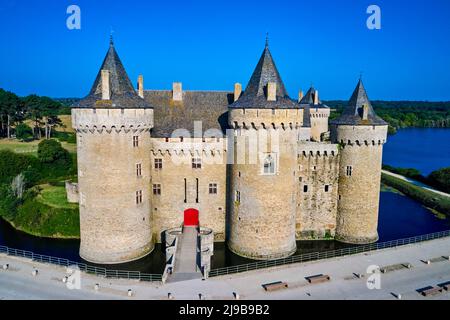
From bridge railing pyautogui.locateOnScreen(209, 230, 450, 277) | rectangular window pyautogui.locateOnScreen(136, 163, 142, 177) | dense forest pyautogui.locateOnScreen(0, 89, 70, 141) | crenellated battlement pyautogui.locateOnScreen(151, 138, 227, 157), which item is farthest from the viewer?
dense forest pyautogui.locateOnScreen(0, 89, 70, 141)

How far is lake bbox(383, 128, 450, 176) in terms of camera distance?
241 ft

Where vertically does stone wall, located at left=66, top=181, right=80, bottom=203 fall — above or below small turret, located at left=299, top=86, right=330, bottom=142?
below

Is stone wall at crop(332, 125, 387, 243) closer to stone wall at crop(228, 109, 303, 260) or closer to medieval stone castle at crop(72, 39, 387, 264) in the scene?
medieval stone castle at crop(72, 39, 387, 264)

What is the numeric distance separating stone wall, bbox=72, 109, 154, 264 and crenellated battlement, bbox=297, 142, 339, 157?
11.2m

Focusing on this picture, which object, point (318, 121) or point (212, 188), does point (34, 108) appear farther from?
point (212, 188)

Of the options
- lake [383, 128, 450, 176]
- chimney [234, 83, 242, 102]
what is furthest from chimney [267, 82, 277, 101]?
lake [383, 128, 450, 176]

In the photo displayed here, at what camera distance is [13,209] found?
122ft

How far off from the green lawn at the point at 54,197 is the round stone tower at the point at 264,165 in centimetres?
1548

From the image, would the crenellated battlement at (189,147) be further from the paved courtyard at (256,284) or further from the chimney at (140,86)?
the paved courtyard at (256,284)

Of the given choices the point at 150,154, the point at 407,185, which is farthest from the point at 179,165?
the point at 407,185

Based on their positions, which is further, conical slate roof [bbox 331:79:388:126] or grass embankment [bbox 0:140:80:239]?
grass embankment [bbox 0:140:80:239]

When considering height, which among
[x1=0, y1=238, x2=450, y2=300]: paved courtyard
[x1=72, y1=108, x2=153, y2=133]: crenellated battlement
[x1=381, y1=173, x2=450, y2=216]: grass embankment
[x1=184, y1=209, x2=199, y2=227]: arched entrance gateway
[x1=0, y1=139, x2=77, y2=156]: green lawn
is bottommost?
[x1=381, y1=173, x2=450, y2=216]: grass embankment
